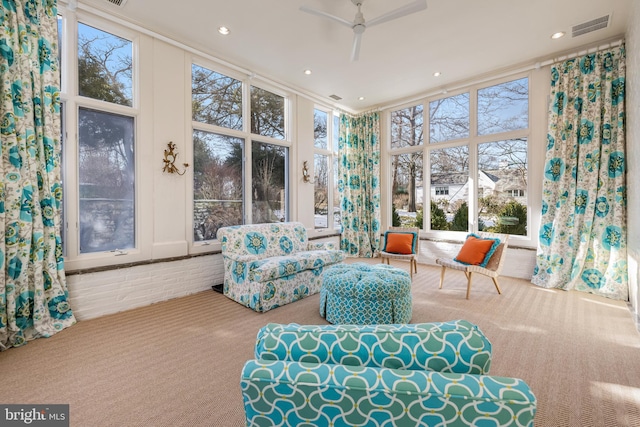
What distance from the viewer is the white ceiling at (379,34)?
282cm

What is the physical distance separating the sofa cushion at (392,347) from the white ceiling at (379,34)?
3086 millimetres

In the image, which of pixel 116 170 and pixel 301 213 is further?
pixel 301 213

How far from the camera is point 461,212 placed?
4801 mm

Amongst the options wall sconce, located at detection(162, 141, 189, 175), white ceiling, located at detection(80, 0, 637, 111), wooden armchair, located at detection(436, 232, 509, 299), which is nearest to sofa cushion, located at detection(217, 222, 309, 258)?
wall sconce, located at detection(162, 141, 189, 175)

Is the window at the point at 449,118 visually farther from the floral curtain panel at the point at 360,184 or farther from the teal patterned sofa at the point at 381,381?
the teal patterned sofa at the point at 381,381

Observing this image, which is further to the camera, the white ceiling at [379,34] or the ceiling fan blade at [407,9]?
the white ceiling at [379,34]

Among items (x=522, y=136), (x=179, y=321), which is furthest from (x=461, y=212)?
(x=179, y=321)

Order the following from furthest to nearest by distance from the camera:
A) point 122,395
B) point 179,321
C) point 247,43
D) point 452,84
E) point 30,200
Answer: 1. point 452,84
2. point 247,43
3. point 179,321
4. point 30,200
5. point 122,395

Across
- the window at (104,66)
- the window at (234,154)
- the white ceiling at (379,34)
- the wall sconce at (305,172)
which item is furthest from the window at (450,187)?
the window at (104,66)

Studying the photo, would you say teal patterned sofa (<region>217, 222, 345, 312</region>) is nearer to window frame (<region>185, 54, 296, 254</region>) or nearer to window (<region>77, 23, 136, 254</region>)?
window frame (<region>185, 54, 296, 254</region>)

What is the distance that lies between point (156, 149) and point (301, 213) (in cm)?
241

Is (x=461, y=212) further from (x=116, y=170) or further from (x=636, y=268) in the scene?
(x=116, y=170)

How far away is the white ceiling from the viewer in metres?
2.82

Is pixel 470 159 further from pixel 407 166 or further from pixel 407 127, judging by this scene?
pixel 407 127
